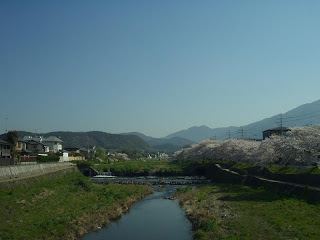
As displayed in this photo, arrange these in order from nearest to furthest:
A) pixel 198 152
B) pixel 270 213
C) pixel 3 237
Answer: pixel 3 237, pixel 270 213, pixel 198 152

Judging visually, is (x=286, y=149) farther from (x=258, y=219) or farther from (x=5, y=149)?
(x=5, y=149)

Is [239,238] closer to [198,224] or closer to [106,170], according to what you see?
[198,224]

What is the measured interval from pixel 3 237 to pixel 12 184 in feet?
43.9

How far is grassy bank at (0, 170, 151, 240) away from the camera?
2197cm

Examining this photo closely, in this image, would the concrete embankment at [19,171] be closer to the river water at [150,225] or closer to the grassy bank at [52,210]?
the grassy bank at [52,210]

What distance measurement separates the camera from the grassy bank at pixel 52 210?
2197cm

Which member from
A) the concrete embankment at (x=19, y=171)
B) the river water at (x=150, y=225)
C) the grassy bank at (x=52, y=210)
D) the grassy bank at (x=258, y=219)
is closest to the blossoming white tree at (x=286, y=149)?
the grassy bank at (x=258, y=219)

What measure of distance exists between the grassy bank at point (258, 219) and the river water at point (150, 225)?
4.45ft

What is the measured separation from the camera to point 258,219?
79.6ft

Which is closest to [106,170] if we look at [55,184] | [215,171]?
[215,171]

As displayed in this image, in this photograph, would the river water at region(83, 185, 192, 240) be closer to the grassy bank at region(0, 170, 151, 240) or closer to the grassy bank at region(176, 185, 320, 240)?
the grassy bank at region(0, 170, 151, 240)

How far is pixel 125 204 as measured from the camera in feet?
122

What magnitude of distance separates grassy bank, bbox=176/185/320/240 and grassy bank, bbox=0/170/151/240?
8773 mm

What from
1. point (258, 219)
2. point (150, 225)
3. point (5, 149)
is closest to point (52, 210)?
point (150, 225)
